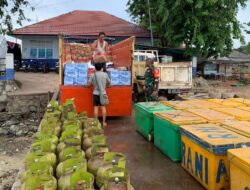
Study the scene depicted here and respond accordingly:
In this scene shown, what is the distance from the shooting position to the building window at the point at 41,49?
29.5 metres

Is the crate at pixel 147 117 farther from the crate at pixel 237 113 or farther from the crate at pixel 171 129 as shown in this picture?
the crate at pixel 237 113

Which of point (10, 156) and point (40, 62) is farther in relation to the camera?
point (40, 62)

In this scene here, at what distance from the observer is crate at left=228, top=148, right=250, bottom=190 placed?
3797 mm

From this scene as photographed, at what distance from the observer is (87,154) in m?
4.97

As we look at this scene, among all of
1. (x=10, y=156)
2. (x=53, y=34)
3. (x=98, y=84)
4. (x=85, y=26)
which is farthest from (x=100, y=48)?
(x=85, y=26)

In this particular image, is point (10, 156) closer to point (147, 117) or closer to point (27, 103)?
point (27, 103)

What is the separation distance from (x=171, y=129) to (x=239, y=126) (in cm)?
108

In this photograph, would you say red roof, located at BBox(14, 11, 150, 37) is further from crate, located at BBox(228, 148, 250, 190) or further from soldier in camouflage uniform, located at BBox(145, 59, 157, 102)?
crate, located at BBox(228, 148, 250, 190)

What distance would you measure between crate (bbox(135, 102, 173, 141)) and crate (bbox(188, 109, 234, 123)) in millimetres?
828

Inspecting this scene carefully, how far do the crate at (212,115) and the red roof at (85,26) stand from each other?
885 inches

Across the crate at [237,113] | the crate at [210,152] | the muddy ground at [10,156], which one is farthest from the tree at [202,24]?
the crate at [210,152]

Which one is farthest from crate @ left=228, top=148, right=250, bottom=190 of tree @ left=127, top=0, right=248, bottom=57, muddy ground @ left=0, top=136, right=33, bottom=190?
tree @ left=127, top=0, right=248, bottom=57

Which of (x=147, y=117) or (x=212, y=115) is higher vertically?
(x=212, y=115)

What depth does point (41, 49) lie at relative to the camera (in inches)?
1168
